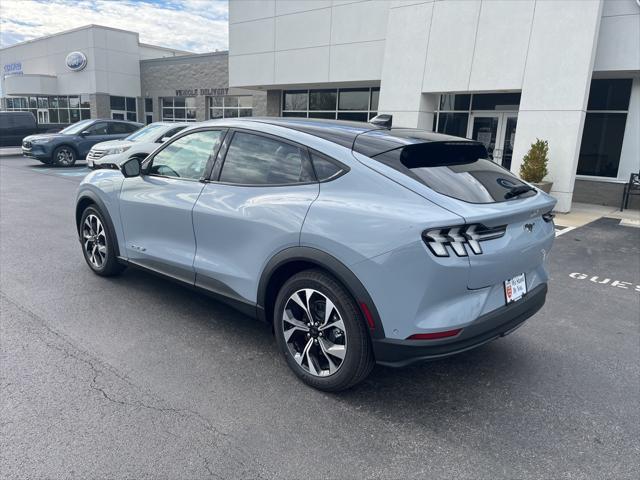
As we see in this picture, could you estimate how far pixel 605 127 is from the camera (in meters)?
12.7

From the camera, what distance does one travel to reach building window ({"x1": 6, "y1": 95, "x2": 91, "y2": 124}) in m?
34.0

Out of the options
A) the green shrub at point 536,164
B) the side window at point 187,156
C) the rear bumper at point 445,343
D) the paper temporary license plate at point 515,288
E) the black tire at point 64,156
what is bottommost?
the black tire at point 64,156

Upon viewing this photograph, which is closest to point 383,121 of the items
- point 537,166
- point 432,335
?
point 432,335

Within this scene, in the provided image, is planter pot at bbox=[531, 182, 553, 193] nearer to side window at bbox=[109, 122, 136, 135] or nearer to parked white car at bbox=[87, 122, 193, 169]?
parked white car at bbox=[87, 122, 193, 169]

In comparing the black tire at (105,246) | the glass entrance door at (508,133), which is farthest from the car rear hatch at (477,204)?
the glass entrance door at (508,133)

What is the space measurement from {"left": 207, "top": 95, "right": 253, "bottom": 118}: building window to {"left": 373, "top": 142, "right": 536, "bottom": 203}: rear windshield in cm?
2272

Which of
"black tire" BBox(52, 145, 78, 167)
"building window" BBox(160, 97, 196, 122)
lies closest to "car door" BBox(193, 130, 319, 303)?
"black tire" BBox(52, 145, 78, 167)

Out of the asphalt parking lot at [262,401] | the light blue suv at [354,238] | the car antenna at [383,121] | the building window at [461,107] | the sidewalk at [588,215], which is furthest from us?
the building window at [461,107]

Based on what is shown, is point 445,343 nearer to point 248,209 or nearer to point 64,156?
point 248,209

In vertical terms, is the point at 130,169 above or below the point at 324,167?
below

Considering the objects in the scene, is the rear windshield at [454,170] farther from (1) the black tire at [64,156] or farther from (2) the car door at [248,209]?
(1) the black tire at [64,156]

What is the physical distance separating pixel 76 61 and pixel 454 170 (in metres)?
36.1

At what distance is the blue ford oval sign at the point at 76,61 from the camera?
32275 millimetres

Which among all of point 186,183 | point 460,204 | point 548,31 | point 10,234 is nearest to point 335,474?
point 460,204
